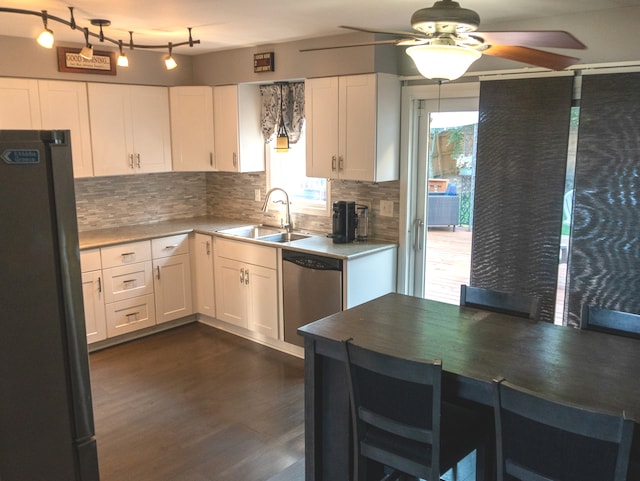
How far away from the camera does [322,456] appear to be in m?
2.47

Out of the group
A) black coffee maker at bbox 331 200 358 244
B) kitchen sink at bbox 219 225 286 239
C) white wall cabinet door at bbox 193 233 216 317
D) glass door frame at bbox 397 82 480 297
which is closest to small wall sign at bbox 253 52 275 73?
glass door frame at bbox 397 82 480 297

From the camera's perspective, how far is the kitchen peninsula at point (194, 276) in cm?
415

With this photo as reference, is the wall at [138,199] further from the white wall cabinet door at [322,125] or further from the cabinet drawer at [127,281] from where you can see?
the white wall cabinet door at [322,125]

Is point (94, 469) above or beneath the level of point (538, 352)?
beneath

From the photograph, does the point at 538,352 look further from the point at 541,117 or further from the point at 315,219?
the point at 315,219

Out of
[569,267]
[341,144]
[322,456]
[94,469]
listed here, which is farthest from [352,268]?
[94,469]

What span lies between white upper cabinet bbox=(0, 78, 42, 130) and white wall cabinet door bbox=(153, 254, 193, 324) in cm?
145

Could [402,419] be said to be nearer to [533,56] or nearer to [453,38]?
[453,38]

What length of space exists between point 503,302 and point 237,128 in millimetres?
2968

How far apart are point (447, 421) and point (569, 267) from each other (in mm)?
1686

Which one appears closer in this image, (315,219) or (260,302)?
(260,302)

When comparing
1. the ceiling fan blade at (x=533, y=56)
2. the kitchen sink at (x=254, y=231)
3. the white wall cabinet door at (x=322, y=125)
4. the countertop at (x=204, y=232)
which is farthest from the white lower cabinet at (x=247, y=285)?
the ceiling fan blade at (x=533, y=56)

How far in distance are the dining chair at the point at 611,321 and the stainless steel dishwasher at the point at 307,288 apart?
178 centimetres

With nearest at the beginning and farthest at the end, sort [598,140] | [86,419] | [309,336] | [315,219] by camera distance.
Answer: [86,419] < [309,336] < [598,140] < [315,219]
